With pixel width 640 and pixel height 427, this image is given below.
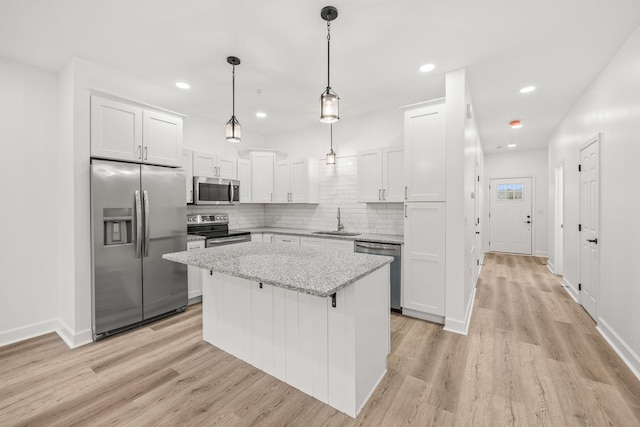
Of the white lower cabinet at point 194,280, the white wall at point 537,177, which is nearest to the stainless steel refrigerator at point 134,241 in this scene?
the white lower cabinet at point 194,280

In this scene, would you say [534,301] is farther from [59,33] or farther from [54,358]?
[59,33]

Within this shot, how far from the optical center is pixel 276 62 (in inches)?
116

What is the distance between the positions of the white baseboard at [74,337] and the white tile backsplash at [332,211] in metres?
2.03

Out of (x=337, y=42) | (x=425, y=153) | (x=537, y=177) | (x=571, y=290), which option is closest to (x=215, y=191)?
(x=337, y=42)

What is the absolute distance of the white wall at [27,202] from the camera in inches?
110

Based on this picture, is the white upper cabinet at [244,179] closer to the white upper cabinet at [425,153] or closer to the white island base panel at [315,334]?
the white island base panel at [315,334]

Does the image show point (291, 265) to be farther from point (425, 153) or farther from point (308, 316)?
point (425, 153)

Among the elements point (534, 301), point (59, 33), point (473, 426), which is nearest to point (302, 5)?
point (59, 33)

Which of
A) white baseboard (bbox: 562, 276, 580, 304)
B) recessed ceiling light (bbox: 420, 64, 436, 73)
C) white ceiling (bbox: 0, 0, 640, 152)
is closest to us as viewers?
white ceiling (bbox: 0, 0, 640, 152)

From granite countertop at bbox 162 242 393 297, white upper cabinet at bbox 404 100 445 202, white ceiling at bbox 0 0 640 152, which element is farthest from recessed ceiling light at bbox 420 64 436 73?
granite countertop at bbox 162 242 393 297

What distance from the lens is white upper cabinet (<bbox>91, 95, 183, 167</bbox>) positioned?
2.86 metres

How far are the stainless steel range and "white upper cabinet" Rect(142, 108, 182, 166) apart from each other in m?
1.05

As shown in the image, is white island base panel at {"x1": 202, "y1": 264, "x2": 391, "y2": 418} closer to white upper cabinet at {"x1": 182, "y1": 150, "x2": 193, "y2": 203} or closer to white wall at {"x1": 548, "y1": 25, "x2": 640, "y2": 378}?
white upper cabinet at {"x1": 182, "y1": 150, "x2": 193, "y2": 203}

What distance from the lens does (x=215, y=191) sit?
14.2ft
